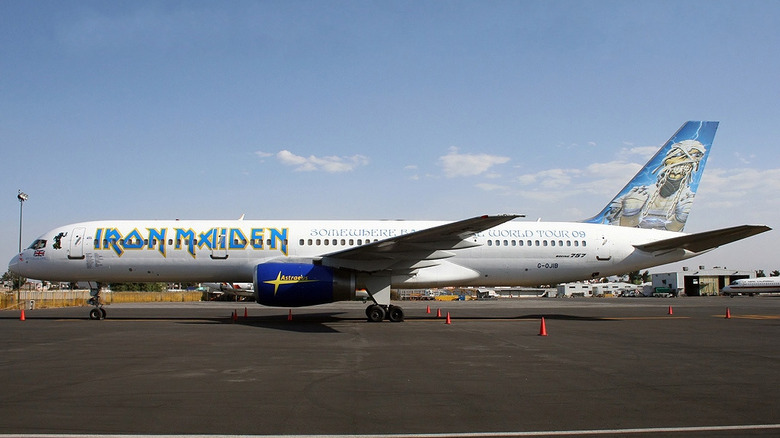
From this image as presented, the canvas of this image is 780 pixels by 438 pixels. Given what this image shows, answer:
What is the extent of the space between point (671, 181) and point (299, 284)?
15.6 meters

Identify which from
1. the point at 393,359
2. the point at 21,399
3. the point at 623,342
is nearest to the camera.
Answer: the point at 21,399

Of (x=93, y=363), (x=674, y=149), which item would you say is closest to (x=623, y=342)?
(x=93, y=363)

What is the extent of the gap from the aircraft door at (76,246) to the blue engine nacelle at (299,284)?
297 inches

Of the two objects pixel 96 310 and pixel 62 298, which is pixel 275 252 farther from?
pixel 62 298

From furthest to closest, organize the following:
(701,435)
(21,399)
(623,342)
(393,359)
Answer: (623,342) < (393,359) < (21,399) < (701,435)

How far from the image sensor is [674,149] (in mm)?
22297

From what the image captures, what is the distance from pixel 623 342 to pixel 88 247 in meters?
18.2

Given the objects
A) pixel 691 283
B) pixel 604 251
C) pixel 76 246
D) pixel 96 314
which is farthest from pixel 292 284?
pixel 691 283

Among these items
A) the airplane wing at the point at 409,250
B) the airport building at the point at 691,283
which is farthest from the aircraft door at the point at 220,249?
the airport building at the point at 691,283

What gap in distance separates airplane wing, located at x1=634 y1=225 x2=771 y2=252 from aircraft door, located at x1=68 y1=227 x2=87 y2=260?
20847mm

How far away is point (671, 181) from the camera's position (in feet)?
Result: 72.8

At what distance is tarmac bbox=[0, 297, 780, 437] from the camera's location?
5445 mm

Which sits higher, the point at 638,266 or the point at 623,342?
the point at 638,266

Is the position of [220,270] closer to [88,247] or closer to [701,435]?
[88,247]
